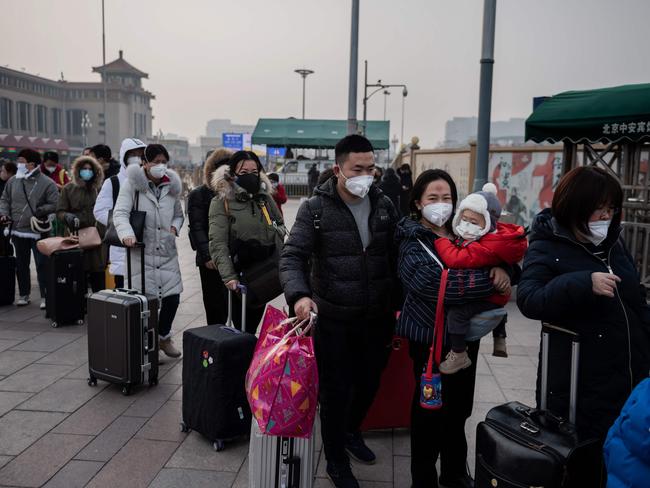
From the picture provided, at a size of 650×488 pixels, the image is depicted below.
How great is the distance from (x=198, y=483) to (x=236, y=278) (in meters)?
1.42

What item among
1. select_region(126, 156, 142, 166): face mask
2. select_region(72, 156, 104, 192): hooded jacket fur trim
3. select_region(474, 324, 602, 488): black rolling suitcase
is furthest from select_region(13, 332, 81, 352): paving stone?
select_region(474, 324, 602, 488): black rolling suitcase

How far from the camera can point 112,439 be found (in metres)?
3.81

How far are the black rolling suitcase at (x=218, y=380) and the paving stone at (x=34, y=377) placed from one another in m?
1.67

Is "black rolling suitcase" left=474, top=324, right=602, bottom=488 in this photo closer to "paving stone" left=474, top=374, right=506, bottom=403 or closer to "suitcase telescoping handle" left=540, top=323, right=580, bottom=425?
"suitcase telescoping handle" left=540, top=323, right=580, bottom=425

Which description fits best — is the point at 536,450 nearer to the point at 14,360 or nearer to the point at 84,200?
the point at 14,360

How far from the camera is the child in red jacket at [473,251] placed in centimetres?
267

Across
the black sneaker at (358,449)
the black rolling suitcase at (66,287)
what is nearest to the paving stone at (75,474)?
the black sneaker at (358,449)

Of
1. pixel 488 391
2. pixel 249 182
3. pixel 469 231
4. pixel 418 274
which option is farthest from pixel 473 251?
pixel 488 391

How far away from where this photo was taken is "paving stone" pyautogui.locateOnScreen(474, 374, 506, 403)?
457 cm

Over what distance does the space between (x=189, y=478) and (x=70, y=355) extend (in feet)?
8.69

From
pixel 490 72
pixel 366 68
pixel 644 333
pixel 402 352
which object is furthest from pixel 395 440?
pixel 366 68

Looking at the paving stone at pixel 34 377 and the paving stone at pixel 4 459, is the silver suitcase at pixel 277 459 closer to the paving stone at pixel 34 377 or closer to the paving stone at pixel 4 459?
the paving stone at pixel 4 459

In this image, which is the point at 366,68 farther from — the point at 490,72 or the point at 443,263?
the point at 443,263

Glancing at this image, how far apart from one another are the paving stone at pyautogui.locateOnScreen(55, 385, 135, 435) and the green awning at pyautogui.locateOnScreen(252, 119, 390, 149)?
84.8 feet
